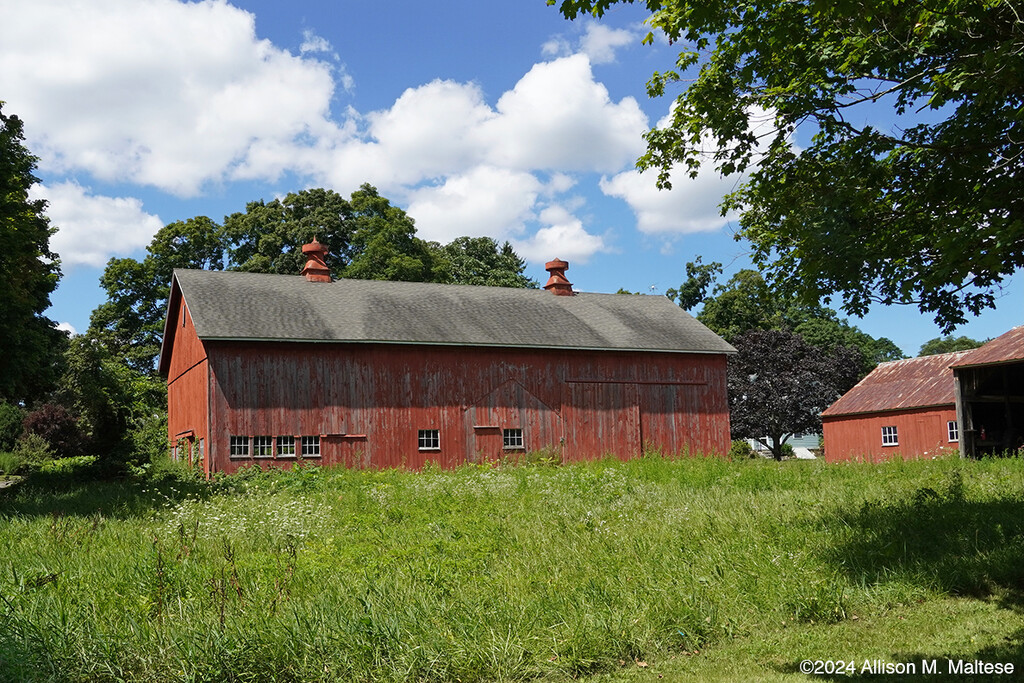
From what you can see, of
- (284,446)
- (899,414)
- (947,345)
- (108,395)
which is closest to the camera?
(284,446)

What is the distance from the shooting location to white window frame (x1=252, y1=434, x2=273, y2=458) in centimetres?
2442

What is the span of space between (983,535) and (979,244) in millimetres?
3556

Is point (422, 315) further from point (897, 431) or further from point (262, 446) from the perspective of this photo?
point (897, 431)

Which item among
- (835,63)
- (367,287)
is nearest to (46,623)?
Answer: (835,63)

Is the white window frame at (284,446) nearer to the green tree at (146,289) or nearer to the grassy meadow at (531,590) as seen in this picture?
the grassy meadow at (531,590)

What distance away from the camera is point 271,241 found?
45.2m

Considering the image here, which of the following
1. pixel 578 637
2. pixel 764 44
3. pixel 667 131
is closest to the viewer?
pixel 578 637

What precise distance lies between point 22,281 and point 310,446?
8.76 m

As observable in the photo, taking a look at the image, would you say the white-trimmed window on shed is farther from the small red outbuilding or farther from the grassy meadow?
the grassy meadow

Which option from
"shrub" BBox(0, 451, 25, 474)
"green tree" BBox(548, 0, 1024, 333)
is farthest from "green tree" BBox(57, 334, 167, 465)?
"green tree" BBox(548, 0, 1024, 333)

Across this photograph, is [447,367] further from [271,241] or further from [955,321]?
[271,241]

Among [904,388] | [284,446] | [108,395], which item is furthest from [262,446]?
[904,388]

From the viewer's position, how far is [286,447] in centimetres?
2477

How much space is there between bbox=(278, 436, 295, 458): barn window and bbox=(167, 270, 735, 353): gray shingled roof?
2.96m
